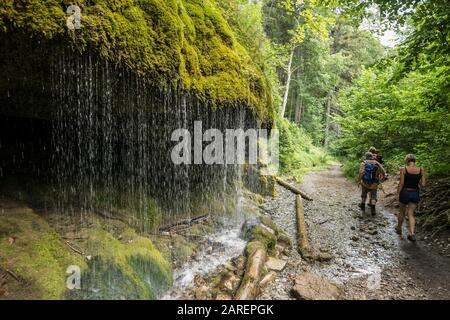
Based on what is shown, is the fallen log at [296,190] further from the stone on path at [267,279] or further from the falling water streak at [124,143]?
the stone on path at [267,279]

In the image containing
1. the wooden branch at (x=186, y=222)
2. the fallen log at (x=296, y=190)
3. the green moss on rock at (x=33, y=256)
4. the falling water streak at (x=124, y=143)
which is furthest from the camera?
the fallen log at (x=296, y=190)

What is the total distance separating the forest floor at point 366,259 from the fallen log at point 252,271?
0.21m

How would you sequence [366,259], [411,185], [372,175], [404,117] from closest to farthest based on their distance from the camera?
[366,259] → [411,185] → [372,175] → [404,117]

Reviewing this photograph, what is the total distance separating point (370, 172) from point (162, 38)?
7479mm

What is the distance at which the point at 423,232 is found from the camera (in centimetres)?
741

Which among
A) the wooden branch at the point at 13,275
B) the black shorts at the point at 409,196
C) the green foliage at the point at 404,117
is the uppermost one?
the green foliage at the point at 404,117

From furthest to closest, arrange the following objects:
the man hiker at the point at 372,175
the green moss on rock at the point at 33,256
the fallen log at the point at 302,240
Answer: the man hiker at the point at 372,175, the fallen log at the point at 302,240, the green moss on rock at the point at 33,256

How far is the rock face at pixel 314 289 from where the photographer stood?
185 inches

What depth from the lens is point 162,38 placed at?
4.93m

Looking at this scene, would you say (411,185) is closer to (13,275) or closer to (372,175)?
(372,175)

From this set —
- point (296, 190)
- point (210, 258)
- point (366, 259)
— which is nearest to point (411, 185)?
point (366, 259)

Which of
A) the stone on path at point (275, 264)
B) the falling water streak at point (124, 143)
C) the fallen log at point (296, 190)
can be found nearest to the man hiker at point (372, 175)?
the fallen log at point (296, 190)

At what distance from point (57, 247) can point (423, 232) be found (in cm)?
843

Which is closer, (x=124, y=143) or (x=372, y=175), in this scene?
(x=124, y=143)
